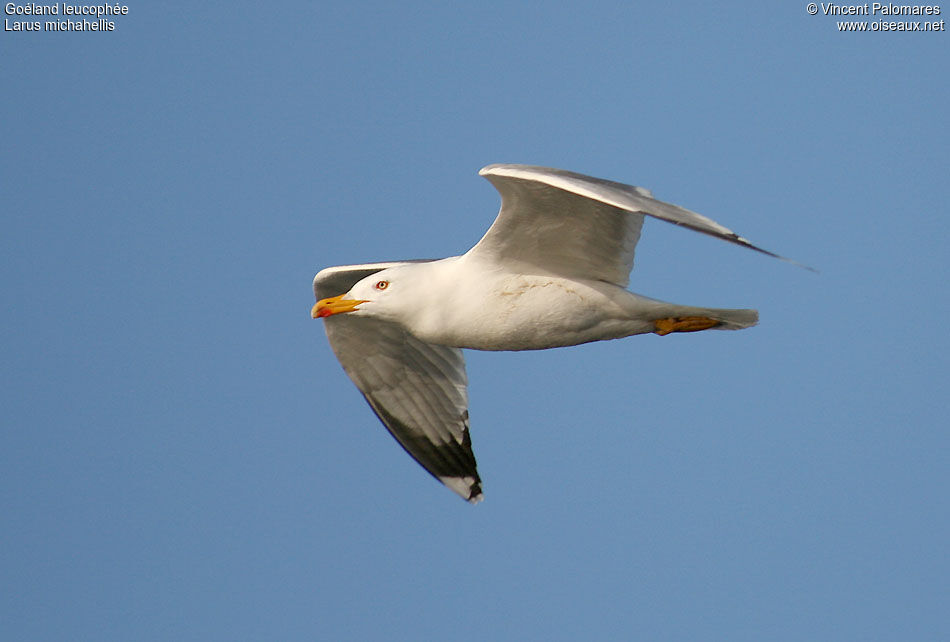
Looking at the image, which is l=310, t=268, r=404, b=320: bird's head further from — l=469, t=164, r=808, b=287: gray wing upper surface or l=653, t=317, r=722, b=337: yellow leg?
l=653, t=317, r=722, b=337: yellow leg

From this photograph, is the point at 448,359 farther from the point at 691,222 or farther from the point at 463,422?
Result: the point at 691,222

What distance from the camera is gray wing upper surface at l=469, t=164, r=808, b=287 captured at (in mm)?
7113

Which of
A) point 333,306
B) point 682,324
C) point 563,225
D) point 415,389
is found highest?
point 563,225

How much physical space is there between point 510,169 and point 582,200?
25.7 inches

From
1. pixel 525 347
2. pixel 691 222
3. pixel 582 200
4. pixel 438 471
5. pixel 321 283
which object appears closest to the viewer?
pixel 691 222

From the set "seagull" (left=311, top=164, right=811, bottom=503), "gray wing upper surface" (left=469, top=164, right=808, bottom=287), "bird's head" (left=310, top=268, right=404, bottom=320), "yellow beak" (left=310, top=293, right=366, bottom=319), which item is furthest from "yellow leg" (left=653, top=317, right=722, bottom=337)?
"yellow beak" (left=310, top=293, right=366, bottom=319)

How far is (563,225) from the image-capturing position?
778 centimetres

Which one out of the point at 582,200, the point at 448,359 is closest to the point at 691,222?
the point at 582,200

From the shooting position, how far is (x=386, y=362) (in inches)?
380

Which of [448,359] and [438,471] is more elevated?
[448,359]

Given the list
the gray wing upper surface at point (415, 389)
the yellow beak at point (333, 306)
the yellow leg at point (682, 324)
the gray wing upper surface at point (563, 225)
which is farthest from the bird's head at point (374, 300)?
the yellow leg at point (682, 324)

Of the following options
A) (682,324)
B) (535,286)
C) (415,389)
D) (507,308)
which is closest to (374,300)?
(507,308)

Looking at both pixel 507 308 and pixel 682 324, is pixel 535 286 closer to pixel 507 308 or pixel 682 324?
pixel 507 308

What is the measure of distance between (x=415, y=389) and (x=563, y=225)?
7.95 ft
